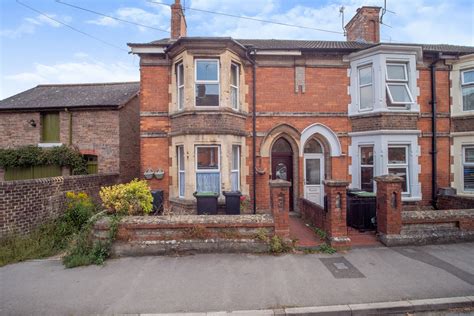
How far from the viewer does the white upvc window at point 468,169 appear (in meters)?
9.16

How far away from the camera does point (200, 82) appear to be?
814 cm

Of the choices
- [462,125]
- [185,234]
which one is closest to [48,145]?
[185,234]

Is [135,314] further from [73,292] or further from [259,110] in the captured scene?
[259,110]

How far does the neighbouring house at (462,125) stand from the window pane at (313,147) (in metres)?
5.35

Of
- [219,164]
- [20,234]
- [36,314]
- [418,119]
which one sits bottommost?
[36,314]

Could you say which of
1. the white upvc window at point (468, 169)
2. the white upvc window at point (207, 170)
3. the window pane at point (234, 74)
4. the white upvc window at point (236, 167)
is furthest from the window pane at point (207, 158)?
the white upvc window at point (468, 169)

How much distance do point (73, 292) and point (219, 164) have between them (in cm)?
514

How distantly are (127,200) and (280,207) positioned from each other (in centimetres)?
397

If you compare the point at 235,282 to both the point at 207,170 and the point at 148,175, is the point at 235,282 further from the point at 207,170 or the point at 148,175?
the point at 148,175

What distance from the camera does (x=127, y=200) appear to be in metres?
6.09

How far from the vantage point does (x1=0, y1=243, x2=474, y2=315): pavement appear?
365 cm

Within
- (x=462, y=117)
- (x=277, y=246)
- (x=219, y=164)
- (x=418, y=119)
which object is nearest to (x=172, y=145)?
(x=219, y=164)

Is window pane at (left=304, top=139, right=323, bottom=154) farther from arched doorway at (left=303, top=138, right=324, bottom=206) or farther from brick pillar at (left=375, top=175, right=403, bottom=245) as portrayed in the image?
brick pillar at (left=375, top=175, right=403, bottom=245)

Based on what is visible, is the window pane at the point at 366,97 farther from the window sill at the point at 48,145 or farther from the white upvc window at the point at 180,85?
the window sill at the point at 48,145
